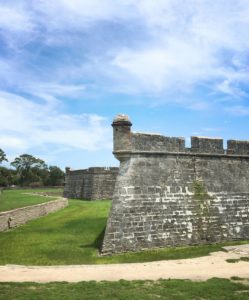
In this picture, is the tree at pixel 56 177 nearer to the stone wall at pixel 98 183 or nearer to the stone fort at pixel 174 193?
the stone wall at pixel 98 183

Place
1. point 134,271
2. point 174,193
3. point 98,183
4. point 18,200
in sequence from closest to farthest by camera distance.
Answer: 1. point 134,271
2. point 174,193
3. point 18,200
4. point 98,183

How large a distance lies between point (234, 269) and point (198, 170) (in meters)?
5.42

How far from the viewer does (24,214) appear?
2109cm

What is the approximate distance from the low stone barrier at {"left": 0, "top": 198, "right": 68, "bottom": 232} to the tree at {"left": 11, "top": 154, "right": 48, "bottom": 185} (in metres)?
57.5

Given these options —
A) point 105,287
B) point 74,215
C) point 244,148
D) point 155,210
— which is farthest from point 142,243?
point 74,215

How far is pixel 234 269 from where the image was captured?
11.0 m

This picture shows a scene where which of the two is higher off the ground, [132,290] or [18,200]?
[18,200]

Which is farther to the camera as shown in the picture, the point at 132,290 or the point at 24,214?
the point at 24,214

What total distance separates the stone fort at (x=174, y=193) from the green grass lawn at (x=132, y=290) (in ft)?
12.6

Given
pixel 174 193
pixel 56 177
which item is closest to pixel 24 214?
pixel 174 193

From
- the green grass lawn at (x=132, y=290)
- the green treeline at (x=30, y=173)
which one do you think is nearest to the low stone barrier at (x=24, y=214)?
the green grass lawn at (x=132, y=290)

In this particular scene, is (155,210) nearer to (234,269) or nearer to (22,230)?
(234,269)

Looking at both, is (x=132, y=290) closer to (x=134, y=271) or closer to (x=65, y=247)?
(x=134, y=271)

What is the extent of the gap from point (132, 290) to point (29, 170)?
82.4 metres
